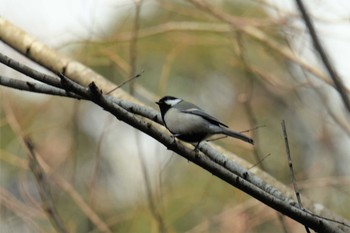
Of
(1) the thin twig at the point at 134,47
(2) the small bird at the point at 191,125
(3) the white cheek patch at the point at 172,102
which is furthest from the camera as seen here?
(1) the thin twig at the point at 134,47

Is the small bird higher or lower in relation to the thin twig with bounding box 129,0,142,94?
lower

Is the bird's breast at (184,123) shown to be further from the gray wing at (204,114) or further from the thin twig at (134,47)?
the thin twig at (134,47)

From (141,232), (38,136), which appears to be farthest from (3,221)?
(38,136)

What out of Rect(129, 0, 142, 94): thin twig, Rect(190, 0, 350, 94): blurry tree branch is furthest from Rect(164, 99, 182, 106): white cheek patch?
Rect(190, 0, 350, 94): blurry tree branch

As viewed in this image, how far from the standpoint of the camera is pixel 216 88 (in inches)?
333

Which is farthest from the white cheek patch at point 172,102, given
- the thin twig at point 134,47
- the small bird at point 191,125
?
the thin twig at point 134,47

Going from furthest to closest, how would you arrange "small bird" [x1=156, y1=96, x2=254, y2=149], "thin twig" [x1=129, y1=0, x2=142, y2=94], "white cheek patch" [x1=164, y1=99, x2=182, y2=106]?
1. "thin twig" [x1=129, y1=0, x2=142, y2=94]
2. "white cheek patch" [x1=164, y1=99, x2=182, y2=106]
3. "small bird" [x1=156, y1=96, x2=254, y2=149]

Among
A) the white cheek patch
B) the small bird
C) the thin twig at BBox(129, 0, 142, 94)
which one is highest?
the thin twig at BBox(129, 0, 142, 94)

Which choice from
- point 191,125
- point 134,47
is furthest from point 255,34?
point 191,125

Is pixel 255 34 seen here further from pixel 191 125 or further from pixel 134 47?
pixel 191 125

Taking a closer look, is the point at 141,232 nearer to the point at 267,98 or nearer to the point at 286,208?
the point at 267,98

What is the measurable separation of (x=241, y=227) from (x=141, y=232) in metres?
2.87

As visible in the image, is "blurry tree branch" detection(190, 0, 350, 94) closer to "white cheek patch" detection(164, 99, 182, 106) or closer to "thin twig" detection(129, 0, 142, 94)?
"thin twig" detection(129, 0, 142, 94)

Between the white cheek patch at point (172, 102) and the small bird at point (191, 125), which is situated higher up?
the white cheek patch at point (172, 102)
